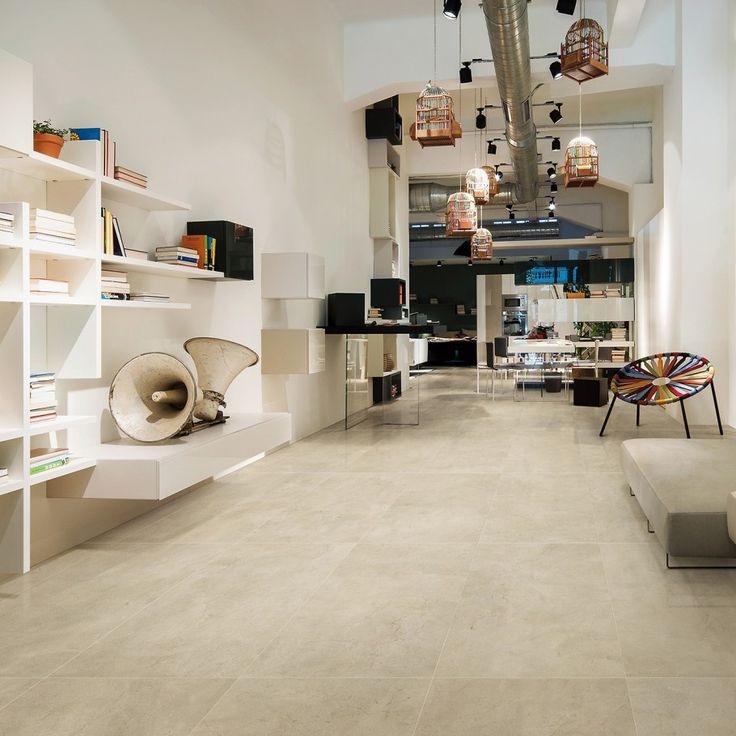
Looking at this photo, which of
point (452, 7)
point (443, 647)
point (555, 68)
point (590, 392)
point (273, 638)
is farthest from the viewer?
point (590, 392)

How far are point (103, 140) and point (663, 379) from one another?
18.7 ft

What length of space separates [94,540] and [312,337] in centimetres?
344

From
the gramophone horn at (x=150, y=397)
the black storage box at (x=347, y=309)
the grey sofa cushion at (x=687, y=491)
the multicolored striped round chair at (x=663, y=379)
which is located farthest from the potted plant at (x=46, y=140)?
the multicolored striped round chair at (x=663, y=379)

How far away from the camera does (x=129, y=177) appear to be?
455cm

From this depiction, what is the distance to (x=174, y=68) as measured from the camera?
570 cm

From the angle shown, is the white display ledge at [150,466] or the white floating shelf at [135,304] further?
the white floating shelf at [135,304]

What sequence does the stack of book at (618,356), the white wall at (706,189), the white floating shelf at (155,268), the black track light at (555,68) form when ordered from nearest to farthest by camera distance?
the white floating shelf at (155,268)
the black track light at (555,68)
the white wall at (706,189)
the stack of book at (618,356)

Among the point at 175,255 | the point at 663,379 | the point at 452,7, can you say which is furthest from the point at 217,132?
the point at 663,379

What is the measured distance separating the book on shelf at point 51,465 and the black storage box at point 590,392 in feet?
29.2

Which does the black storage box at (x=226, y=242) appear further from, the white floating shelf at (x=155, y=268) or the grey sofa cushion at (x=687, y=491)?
the grey sofa cushion at (x=687, y=491)

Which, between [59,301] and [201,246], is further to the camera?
[201,246]

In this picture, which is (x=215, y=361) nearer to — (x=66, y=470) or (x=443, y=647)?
(x=66, y=470)

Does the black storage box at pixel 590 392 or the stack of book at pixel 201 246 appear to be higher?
the stack of book at pixel 201 246

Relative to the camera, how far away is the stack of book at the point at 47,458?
3794mm
